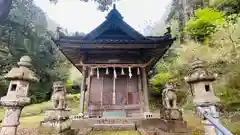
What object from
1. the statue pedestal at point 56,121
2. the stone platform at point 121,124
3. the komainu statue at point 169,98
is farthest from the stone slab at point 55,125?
the komainu statue at point 169,98

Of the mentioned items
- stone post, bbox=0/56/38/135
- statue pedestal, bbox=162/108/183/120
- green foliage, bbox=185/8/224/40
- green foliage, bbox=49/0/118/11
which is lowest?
statue pedestal, bbox=162/108/183/120

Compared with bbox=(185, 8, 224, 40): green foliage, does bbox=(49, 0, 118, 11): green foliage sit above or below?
below

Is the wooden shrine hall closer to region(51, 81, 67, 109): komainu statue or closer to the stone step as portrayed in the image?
the stone step

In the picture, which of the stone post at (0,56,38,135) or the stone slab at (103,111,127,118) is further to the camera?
the stone slab at (103,111,127,118)

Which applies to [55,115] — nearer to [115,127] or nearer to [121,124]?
[115,127]

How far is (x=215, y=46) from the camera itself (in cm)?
1166

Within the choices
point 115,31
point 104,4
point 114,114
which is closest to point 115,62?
point 115,31

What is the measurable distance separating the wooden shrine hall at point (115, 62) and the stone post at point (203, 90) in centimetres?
487

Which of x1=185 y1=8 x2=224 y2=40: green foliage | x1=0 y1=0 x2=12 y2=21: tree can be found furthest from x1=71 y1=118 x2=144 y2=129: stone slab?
x1=185 y1=8 x2=224 y2=40: green foliage

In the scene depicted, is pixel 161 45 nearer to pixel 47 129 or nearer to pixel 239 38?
pixel 239 38

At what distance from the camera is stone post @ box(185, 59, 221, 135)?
3605mm

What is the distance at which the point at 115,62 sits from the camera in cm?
969

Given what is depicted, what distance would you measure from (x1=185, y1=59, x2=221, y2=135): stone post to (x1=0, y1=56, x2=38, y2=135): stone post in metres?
4.05

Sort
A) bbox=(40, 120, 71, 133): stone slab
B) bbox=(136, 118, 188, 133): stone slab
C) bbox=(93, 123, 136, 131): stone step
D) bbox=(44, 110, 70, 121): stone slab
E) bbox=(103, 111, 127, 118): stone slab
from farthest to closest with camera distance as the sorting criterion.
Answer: bbox=(103, 111, 127, 118): stone slab → bbox=(93, 123, 136, 131): stone step → bbox=(136, 118, 188, 133): stone slab → bbox=(44, 110, 70, 121): stone slab → bbox=(40, 120, 71, 133): stone slab
